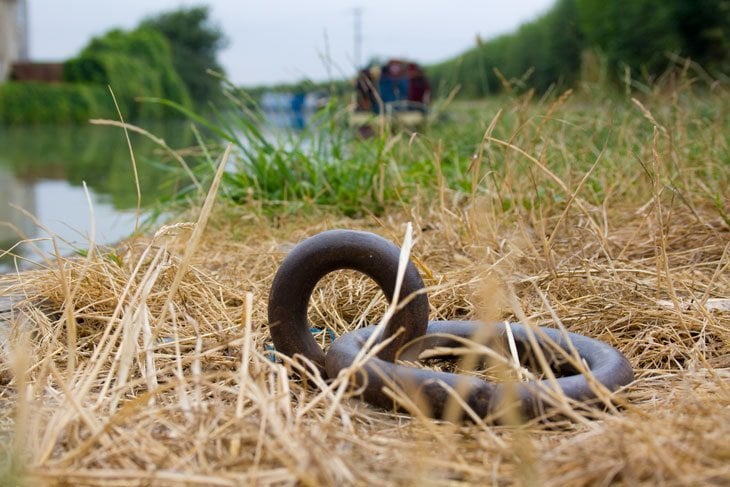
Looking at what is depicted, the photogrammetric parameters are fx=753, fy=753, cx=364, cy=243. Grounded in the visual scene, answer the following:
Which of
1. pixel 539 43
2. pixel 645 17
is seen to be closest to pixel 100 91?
pixel 539 43

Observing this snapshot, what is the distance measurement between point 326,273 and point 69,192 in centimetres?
615

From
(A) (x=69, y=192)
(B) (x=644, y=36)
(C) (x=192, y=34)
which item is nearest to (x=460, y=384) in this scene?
(A) (x=69, y=192)

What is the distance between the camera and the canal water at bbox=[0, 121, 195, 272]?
408cm

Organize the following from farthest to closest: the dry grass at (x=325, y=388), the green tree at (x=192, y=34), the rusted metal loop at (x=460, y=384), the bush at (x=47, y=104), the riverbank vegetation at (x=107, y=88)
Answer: the green tree at (x=192, y=34), the riverbank vegetation at (x=107, y=88), the bush at (x=47, y=104), the rusted metal loop at (x=460, y=384), the dry grass at (x=325, y=388)

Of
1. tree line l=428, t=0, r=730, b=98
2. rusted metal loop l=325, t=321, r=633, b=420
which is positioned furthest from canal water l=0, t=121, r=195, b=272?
tree line l=428, t=0, r=730, b=98

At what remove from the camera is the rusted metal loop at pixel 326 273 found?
65.8 inches

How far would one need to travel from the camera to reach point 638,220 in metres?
3.28

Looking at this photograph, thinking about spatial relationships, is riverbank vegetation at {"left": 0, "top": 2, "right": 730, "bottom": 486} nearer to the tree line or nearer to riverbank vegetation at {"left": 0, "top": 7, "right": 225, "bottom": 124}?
the tree line

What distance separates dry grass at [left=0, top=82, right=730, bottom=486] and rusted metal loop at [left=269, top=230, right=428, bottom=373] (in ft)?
0.31

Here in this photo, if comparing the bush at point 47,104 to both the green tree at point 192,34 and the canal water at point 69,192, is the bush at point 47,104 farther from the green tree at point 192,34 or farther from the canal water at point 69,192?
the green tree at point 192,34

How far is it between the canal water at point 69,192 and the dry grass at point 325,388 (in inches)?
16.8

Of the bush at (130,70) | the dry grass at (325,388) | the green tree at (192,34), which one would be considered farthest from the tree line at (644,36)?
the green tree at (192,34)

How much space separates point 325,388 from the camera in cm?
140

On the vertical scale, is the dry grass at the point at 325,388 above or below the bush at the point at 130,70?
below
